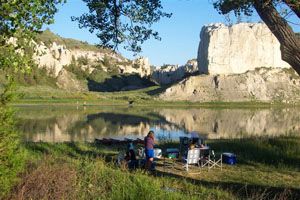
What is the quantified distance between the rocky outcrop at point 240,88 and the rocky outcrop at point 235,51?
821 centimetres

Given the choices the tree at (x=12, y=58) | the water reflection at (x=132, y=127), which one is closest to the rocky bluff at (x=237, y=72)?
the water reflection at (x=132, y=127)

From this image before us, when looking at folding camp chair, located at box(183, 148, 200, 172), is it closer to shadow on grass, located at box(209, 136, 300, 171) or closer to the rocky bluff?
shadow on grass, located at box(209, 136, 300, 171)

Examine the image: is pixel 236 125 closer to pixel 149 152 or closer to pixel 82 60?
pixel 149 152

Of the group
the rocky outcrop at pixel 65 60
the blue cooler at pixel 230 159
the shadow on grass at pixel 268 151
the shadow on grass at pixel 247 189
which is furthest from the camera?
the rocky outcrop at pixel 65 60

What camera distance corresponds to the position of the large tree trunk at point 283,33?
313 inches

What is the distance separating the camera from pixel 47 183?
7617 millimetres

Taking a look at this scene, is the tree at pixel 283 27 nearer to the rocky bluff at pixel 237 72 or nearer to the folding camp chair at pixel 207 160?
the folding camp chair at pixel 207 160

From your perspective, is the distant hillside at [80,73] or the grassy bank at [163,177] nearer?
the grassy bank at [163,177]

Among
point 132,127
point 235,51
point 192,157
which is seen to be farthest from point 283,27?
point 235,51

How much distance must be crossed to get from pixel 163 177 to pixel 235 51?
15882cm

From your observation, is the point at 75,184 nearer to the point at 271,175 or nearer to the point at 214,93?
the point at 271,175

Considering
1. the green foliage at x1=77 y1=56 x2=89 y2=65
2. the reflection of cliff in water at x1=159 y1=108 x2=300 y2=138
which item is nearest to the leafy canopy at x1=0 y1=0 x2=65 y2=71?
the reflection of cliff in water at x1=159 y1=108 x2=300 y2=138

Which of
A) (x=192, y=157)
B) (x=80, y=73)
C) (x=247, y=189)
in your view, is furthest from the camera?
(x=80, y=73)

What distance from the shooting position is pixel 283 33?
26.7ft
